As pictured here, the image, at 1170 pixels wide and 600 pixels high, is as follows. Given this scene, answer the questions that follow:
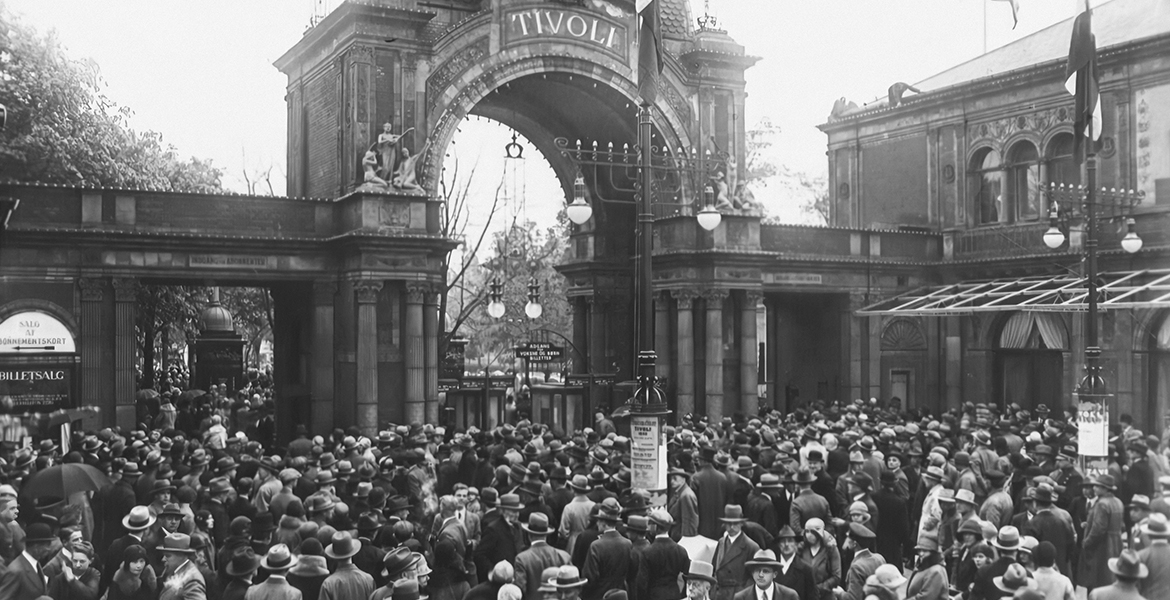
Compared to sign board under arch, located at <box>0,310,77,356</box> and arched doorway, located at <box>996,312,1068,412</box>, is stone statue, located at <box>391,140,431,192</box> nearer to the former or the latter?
sign board under arch, located at <box>0,310,77,356</box>

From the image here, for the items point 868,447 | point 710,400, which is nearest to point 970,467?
point 868,447

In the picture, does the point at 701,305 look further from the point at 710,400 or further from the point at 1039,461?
the point at 1039,461

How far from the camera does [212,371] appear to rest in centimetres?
3450

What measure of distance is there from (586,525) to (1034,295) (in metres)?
20.0

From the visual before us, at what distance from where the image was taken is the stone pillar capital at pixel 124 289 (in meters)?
22.7

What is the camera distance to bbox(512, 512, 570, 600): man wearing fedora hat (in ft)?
32.1

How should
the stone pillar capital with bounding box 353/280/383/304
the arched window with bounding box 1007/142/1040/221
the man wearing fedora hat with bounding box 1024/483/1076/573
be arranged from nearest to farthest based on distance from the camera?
the man wearing fedora hat with bounding box 1024/483/1076/573 → the stone pillar capital with bounding box 353/280/383/304 → the arched window with bounding box 1007/142/1040/221

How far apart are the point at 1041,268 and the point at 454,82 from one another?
16.5m

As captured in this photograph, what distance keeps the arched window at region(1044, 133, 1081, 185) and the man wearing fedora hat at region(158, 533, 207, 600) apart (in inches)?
1039

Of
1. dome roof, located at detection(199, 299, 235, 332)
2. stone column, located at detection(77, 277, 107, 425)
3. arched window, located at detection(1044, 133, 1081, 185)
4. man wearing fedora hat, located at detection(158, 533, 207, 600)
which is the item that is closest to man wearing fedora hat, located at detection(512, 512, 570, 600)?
man wearing fedora hat, located at detection(158, 533, 207, 600)

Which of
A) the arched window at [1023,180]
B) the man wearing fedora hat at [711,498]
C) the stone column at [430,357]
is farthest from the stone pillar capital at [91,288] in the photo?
the arched window at [1023,180]

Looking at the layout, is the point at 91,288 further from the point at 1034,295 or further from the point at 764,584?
the point at 1034,295

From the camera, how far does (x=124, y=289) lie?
22797 mm

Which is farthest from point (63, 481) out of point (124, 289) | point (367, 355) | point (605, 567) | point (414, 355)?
point (414, 355)
